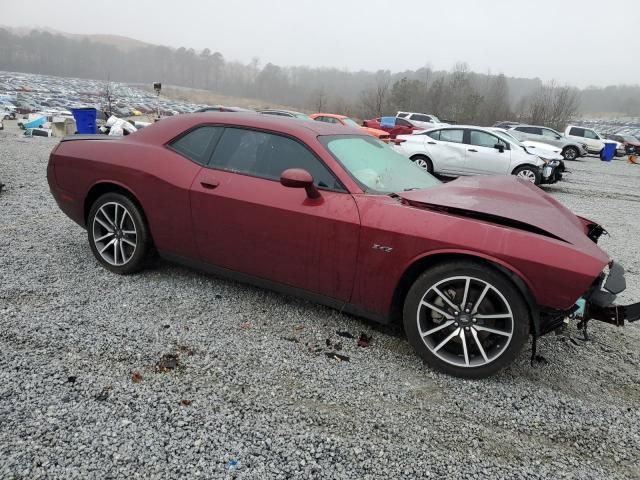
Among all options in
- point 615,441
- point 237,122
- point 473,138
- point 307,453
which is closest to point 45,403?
point 307,453

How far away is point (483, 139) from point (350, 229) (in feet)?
30.8

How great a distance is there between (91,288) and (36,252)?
1181 mm

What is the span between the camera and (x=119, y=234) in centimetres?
382

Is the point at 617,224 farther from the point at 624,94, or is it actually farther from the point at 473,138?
the point at 624,94

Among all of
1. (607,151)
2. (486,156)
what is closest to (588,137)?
(607,151)

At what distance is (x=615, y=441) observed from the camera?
89.7 inches

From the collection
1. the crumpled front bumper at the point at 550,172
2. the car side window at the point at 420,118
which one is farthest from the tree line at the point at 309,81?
the crumpled front bumper at the point at 550,172

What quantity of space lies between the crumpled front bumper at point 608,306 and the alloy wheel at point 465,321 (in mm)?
571

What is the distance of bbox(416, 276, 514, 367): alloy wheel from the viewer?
2.58 meters

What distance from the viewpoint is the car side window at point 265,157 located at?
3043 millimetres

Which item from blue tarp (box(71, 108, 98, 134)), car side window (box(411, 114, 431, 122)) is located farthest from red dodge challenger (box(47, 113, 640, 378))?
car side window (box(411, 114, 431, 122))

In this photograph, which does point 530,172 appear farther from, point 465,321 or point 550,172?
point 465,321

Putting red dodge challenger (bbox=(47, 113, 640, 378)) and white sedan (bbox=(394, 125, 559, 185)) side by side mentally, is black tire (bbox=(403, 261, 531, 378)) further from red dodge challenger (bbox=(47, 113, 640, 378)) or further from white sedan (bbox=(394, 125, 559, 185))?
white sedan (bbox=(394, 125, 559, 185))

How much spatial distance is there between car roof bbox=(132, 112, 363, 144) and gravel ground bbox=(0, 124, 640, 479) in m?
1.29
